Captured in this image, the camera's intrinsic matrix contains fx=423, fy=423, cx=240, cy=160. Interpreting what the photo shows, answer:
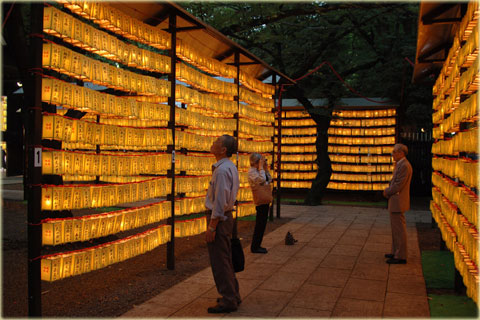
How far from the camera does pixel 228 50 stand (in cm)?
998

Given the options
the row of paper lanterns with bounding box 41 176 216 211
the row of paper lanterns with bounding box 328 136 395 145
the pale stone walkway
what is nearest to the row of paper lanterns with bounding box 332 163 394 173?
the row of paper lanterns with bounding box 328 136 395 145

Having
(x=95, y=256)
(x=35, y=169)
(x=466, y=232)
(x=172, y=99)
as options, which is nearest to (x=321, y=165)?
(x=172, y=99)

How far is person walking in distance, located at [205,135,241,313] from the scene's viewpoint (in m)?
4.94

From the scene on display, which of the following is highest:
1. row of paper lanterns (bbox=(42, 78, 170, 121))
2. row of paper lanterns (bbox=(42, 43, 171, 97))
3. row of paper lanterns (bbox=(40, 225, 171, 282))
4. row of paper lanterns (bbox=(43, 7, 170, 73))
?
row of paper lanterns (bbox=(43, 7, 170, 73))

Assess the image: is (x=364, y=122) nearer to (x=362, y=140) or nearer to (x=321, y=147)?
(x=362, y=140)

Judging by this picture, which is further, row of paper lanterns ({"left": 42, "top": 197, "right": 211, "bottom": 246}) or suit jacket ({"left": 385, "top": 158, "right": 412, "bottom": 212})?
suit jacket ({"left": 385, "top": 158, "right": 412, "bottom": 212})

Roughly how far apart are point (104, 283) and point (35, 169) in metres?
2.46

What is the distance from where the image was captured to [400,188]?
7.36 meters

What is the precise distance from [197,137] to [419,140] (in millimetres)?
13371

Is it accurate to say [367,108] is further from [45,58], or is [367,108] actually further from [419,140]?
[45,58]

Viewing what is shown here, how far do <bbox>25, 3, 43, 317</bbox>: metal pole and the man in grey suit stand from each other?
5.43 metres

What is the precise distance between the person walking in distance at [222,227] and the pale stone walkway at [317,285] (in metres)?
0.22

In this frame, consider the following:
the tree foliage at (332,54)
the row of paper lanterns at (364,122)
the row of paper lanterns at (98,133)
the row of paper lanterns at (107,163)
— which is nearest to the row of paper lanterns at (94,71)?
→ the row of paper lanterns at (98,133)

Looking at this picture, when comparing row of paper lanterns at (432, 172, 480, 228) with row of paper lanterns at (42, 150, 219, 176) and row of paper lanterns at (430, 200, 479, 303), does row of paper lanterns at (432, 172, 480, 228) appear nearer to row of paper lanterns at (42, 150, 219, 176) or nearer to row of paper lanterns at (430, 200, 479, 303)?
row of paper lanterns at (430, 200, 479, 303)
